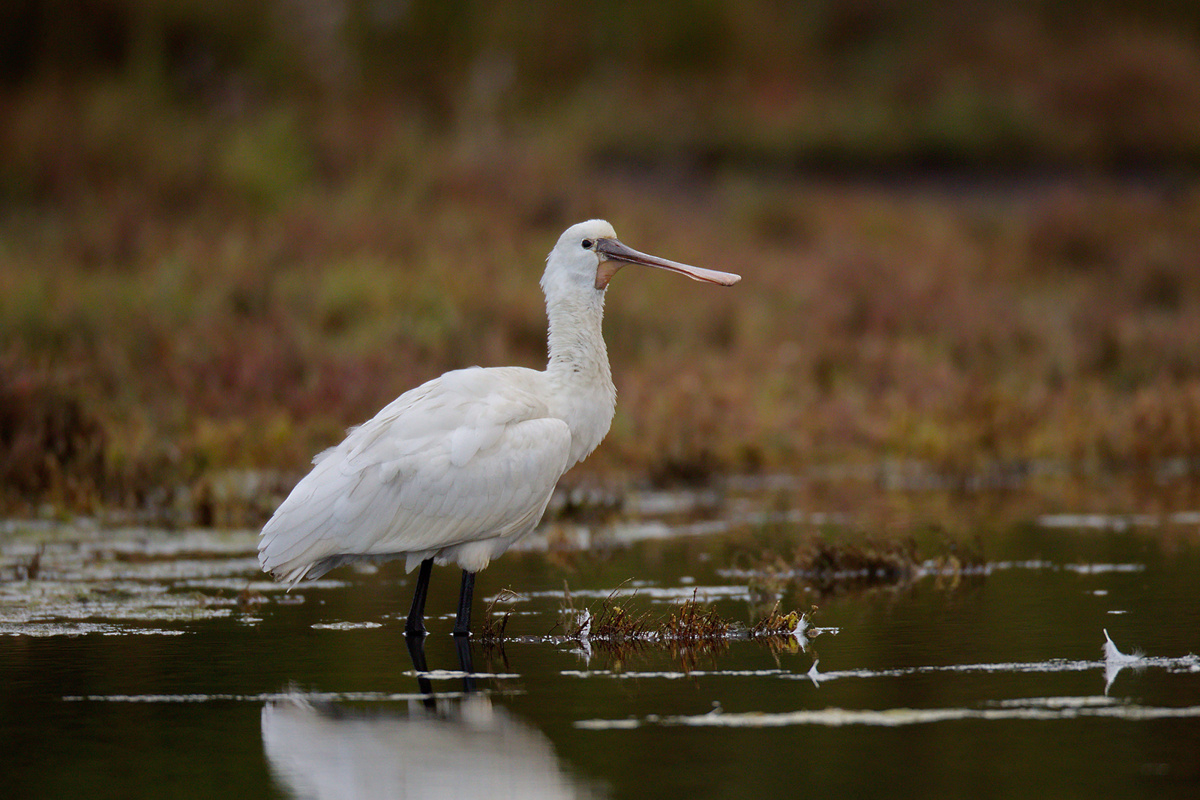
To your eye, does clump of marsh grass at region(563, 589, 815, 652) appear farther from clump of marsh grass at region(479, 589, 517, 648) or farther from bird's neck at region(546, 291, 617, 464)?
bird's neck at region(546, 291, 617, 464)

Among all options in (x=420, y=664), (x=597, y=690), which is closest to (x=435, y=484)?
(x=420, y=664)

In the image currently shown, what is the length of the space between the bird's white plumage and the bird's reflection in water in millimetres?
1456

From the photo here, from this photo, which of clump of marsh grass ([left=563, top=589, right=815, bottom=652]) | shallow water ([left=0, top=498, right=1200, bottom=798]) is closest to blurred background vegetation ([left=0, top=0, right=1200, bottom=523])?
shallow water ([left=0, top=498, right=1200, bottom=798])

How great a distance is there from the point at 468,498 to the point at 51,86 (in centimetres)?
1858

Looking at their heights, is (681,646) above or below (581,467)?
below

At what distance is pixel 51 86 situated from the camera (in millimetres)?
25406

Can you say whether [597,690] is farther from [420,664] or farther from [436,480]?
[436,480]

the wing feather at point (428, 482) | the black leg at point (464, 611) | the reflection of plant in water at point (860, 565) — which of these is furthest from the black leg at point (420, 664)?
the reflection of plant in water at point (860, 565)

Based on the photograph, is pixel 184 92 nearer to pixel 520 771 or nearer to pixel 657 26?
pixel 657 26

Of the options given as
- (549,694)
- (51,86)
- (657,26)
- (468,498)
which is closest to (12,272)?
(51,86)

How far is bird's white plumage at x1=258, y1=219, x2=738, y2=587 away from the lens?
8492 mm

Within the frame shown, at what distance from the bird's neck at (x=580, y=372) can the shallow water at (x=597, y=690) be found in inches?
34.2

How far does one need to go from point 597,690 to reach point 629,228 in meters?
16.9

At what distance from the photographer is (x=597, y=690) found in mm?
7148
